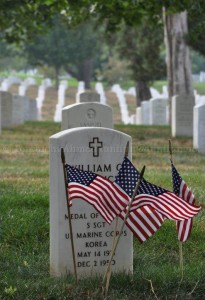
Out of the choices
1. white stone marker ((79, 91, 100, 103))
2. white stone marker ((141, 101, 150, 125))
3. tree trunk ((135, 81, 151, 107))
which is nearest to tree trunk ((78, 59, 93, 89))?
tree trunk ((135, 81, 151, 107))

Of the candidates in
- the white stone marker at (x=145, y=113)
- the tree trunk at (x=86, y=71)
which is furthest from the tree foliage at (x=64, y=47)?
the white stone marker at (x=145, y=113)

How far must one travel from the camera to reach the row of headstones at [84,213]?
7.82 metres

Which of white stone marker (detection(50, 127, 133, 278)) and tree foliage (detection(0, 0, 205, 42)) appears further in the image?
tree foliage (detection(0, 0, 205, 42))

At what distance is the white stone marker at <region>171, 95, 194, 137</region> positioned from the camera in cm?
2530

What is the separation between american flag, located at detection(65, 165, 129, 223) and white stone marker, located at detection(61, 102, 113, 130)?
677 centimetres

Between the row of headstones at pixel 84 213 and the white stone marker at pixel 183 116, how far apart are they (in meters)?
17.4

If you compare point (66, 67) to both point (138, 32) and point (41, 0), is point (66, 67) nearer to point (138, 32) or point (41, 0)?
point (138, 32)

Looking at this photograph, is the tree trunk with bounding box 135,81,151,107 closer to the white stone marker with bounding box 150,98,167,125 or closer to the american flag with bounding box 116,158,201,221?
the white stone marker with bounding box 150,98,167,125

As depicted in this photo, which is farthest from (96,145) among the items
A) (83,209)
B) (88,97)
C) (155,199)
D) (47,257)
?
(88,97)

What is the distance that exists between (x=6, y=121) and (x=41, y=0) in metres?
7.41

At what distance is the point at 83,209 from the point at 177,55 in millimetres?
23516

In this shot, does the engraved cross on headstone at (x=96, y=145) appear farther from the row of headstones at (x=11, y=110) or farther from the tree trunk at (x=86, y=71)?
the tree trunk at (x=86, y=71)

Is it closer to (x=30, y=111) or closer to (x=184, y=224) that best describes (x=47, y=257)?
(x=184, y=224)

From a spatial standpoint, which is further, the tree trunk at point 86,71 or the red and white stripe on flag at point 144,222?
the tree trunk at point 86,71
